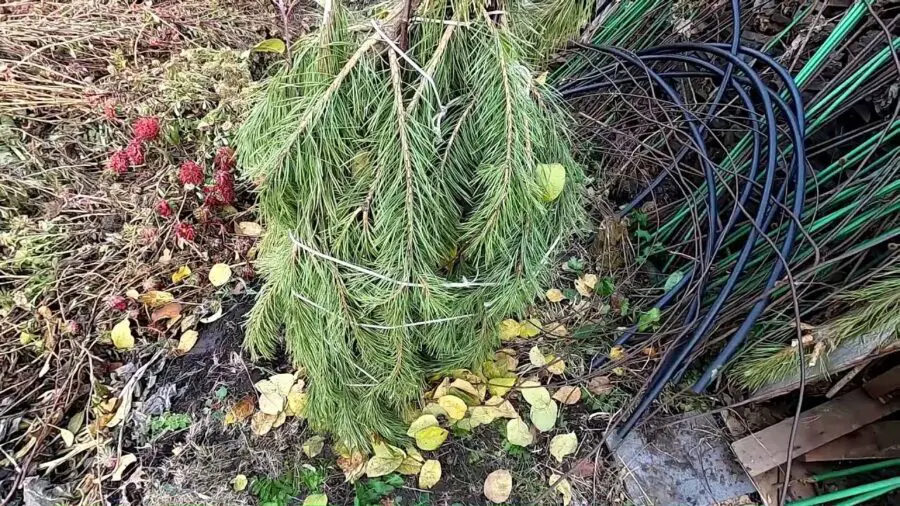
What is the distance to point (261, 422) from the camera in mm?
1445

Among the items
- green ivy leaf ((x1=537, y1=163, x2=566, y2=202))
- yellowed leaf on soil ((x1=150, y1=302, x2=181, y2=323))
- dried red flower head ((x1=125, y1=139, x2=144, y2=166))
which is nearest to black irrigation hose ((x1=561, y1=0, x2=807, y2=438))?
green ivy leaf ((x1=537, y1=163, x2=566, y2=202))

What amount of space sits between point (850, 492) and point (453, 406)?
40.2 inches

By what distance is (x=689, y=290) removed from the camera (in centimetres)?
155

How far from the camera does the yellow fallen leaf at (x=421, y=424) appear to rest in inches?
55.1

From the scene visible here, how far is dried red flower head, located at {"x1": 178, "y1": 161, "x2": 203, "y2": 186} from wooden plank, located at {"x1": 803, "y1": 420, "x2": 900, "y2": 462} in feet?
6.98

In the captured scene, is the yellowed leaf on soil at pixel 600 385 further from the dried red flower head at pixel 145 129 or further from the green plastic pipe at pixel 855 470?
the dried red flower head at pixel 145 129

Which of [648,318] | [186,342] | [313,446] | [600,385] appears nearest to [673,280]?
[648,318]

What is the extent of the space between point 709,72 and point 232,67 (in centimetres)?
183

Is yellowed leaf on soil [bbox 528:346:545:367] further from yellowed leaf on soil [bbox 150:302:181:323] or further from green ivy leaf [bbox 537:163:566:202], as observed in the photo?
yellowed leaf on soil [bbox 150:302:181:323]

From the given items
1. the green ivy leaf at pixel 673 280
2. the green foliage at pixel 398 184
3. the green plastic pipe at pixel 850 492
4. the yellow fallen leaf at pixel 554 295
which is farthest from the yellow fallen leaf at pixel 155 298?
the green plastic pipe at pixel 850 492

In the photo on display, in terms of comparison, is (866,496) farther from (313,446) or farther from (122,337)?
(122,337)

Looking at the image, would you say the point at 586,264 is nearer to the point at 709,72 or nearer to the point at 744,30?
the point at 709,72

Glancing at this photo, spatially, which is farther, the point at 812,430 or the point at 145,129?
the point at 145,129

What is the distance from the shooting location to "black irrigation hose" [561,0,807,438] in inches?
→ 53.8
